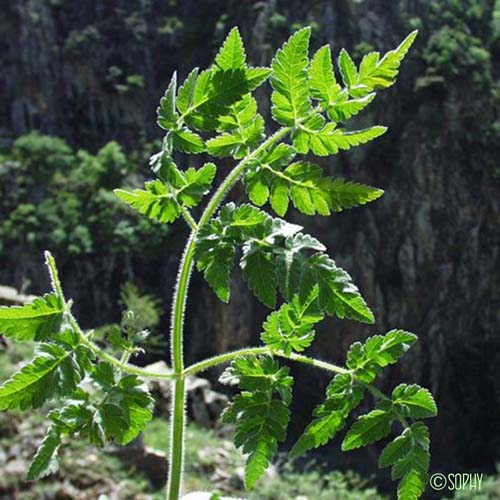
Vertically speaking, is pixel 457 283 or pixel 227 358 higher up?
pixel 227 358

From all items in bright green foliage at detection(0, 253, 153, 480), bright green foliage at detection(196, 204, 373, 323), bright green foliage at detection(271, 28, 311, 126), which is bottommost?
bright green foliage at detection(0, 253, 153, 480)

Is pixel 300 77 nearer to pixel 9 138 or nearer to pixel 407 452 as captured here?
pixel 407 452

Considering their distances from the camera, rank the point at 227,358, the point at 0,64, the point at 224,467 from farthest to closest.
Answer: the point at 0,64, the point at 224,467, the point at 227,358

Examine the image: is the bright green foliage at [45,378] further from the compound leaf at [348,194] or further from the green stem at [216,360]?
the compound leaf at [348,194]

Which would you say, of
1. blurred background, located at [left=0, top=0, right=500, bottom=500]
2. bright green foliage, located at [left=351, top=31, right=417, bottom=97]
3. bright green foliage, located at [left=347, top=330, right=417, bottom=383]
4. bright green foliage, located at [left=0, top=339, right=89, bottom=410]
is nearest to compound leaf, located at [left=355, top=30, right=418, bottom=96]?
bright green foliage, located at [left=351, top=31, right=417, bottom=97]

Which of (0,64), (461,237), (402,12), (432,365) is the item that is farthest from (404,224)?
(0,64)

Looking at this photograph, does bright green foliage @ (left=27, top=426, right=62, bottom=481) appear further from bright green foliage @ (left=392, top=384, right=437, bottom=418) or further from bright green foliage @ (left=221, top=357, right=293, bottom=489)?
bright green foliage @ (left=392, top=384, right=437, bottom=418)

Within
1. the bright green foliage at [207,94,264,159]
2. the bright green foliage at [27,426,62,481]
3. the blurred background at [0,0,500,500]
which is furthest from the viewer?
the blurred background at [0,0,500,500]

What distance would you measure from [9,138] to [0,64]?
205 centimetres

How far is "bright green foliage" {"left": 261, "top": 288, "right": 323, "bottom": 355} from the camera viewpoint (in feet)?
1.96

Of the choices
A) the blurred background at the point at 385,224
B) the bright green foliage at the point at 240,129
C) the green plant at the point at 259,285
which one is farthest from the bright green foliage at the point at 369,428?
the blurred background at the point at 385,224

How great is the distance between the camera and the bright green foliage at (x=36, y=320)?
53cm

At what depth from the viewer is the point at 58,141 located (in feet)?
46.4

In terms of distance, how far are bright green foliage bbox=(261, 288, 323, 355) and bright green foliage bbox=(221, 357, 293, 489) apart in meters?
0.02
